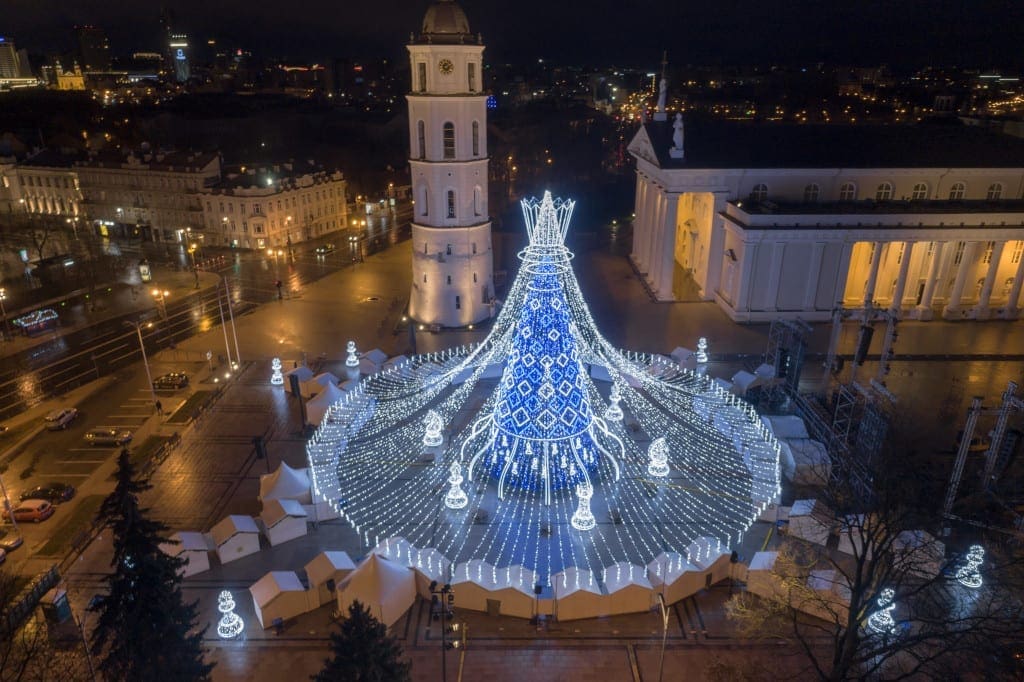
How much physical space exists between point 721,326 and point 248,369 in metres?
25.8

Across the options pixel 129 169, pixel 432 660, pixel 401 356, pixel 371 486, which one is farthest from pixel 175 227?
pixel 432 660

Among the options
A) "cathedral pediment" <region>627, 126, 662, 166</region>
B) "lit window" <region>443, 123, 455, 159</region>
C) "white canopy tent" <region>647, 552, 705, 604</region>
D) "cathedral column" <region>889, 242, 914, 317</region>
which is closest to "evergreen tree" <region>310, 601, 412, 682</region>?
"white canopy tent" <region>647, 552, 705, 604</region>

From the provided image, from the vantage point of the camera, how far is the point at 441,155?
34688 mm

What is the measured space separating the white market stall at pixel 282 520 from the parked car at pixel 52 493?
7.91m

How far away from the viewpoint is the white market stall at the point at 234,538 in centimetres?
1900

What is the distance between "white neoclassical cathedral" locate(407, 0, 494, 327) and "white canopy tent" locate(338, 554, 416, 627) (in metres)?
21.6

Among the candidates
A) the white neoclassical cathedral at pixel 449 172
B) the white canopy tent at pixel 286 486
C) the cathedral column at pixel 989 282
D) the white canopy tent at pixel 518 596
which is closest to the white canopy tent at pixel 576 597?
the white canopy tent at pixel 518 596

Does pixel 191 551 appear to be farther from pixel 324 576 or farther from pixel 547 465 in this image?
pixel 547 465

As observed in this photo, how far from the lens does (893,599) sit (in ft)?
44.4

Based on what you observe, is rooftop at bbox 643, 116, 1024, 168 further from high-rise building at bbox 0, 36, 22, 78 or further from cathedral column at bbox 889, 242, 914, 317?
high-rise building at bbox 0, 36, 22, 78

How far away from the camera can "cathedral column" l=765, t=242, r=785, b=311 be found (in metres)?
37.9

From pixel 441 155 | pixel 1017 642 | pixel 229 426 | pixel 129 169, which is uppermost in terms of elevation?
pixel 441 155

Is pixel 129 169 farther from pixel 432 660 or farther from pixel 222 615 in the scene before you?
pixel 432 660

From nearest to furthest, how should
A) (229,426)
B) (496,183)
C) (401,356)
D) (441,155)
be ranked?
(229,426) → (401,356) → (441,155) → (496,183)
